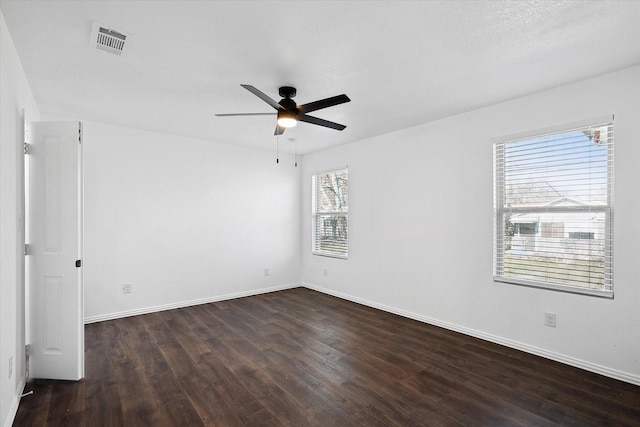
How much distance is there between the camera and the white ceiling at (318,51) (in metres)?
1.88

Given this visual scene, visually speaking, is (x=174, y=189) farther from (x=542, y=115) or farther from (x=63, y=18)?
(x=542, y=115)

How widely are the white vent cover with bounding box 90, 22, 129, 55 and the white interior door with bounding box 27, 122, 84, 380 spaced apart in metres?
0.85

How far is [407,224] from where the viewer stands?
14.0ft

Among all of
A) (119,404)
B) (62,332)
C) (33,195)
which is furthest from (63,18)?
(119,404)


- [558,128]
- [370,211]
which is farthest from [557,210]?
[370,211]

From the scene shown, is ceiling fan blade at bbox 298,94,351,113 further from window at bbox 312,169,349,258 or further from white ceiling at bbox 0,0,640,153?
window at bbox 312,169,349,258

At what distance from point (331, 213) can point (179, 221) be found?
97.6 inches

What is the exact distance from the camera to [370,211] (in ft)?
15.8

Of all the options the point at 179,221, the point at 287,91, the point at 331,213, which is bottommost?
the point at 179,221

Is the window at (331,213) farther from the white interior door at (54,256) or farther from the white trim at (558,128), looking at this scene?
the white interior door at (54,256)

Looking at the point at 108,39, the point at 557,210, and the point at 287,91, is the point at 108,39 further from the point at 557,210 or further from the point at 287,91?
the point at 557,210

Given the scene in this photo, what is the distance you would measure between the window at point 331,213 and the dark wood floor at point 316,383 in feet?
6.16

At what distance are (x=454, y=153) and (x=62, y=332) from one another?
4267 millimetres

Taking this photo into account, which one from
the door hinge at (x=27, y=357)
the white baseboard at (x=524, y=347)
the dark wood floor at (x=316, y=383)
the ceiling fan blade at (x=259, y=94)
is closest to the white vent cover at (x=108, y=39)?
the ceiling fan blade at (x=259, y=94)
